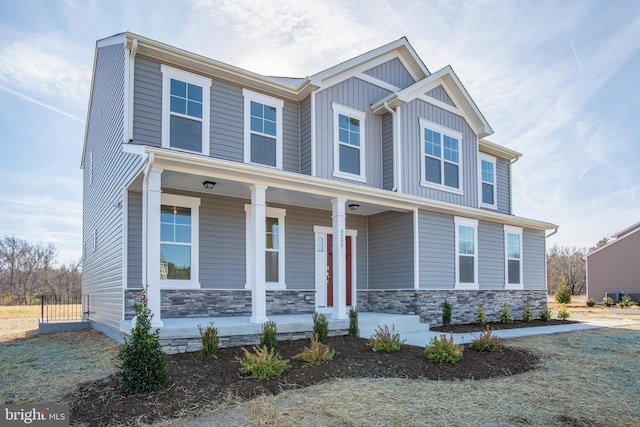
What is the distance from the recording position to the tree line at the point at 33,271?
3045 cm

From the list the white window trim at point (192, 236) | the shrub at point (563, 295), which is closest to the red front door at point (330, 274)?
the white window trim at point (192, 236)

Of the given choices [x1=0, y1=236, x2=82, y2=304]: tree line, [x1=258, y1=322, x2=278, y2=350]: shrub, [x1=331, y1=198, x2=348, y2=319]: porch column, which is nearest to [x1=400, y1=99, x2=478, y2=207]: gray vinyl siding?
[x1=331, y1=198, x2=348, y2=319]: porch column

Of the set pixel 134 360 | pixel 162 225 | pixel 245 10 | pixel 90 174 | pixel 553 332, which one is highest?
pixel 245 10

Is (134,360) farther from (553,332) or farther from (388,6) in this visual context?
(553,332)

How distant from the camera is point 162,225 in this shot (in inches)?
351

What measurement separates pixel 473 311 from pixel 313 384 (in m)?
7.97

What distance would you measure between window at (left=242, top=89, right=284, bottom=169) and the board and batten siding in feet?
8.41

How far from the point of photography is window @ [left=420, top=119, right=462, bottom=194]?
11.9 m

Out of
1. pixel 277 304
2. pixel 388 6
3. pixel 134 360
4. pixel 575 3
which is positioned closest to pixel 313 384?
pixel 134 360

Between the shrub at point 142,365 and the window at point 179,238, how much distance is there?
151 inches

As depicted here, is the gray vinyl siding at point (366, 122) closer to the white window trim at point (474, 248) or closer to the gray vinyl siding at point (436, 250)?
the gray vinyl siding at point (436, 250)

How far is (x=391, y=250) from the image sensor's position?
37.8 feet

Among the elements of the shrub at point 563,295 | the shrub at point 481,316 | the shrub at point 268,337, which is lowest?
the shrub at point 563,295

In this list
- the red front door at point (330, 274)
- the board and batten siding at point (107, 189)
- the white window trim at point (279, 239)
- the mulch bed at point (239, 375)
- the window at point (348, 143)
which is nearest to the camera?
the mulch bed at point (239, 375)
